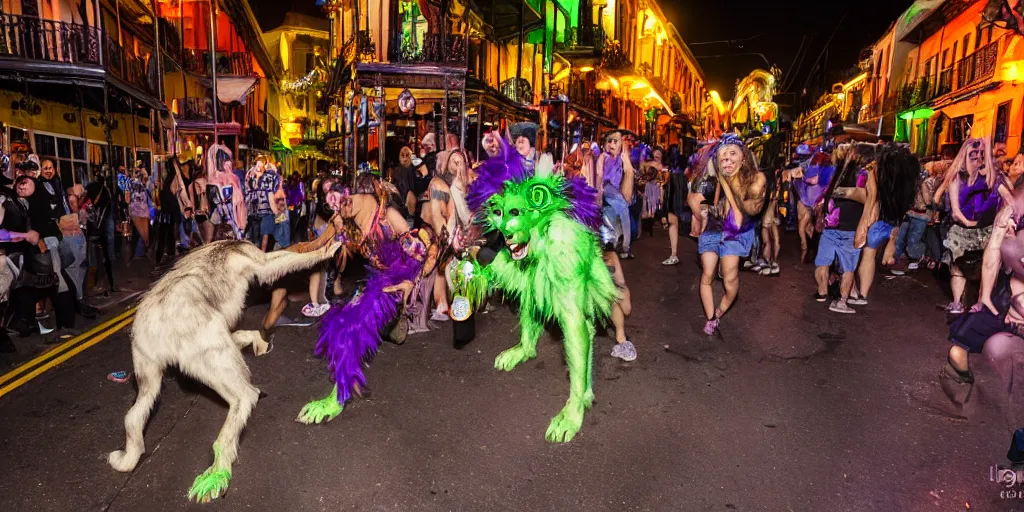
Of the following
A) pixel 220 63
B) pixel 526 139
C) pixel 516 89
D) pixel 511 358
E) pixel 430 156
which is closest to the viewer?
pixel 511 358

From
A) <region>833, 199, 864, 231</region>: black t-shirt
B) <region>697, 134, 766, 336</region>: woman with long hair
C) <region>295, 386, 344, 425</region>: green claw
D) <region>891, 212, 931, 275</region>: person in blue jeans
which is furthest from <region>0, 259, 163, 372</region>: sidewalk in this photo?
<region>891, 212, 931, 275</region>: person in blue jeans

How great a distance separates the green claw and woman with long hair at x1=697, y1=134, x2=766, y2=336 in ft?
12.1

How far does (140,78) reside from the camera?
18.9 m

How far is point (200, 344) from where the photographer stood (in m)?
3.14

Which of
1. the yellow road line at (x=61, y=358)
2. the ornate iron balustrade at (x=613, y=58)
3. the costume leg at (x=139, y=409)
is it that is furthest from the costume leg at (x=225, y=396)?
the ornate iron balustrade at (x=613, y=58)

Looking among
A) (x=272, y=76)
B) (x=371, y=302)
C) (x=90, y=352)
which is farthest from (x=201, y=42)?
(x=371, y=302)

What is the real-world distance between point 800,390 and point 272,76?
40.4 meters

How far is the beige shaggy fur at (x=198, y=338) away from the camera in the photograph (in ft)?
10.3

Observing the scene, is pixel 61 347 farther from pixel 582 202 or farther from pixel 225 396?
pixel 582 202

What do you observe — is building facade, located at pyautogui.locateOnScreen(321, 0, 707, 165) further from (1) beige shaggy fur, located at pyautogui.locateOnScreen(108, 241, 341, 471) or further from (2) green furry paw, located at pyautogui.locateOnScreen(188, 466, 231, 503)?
(2) green furry paw, located at pyautogui.locateOnScreen(188, 466, 231, 503)

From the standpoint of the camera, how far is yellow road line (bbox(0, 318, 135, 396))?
4770 mm

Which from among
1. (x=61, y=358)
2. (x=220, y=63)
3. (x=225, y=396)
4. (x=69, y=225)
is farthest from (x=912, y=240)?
(x=220, y=63)

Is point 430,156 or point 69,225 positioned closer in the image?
point 69,225

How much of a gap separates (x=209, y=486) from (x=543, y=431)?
6.61ft
